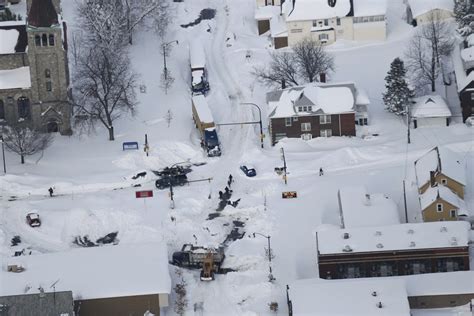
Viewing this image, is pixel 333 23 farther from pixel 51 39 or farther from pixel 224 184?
pixel 224 184

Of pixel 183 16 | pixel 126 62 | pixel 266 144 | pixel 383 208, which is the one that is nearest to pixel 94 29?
pixel 126 62

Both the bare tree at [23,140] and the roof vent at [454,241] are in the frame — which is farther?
the bare tree at [23,140]

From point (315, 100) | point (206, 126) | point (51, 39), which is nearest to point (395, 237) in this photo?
point (315, 100)

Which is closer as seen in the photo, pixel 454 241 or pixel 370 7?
pixel 454 241

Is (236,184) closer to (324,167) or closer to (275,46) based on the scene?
(324,167)

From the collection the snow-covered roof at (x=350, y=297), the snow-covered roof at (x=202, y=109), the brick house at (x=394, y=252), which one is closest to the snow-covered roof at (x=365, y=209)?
the brick house at (x=394, y=252)

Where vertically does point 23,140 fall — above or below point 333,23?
below

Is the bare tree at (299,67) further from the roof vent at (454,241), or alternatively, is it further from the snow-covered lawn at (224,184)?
the roof vent at (454,241)
